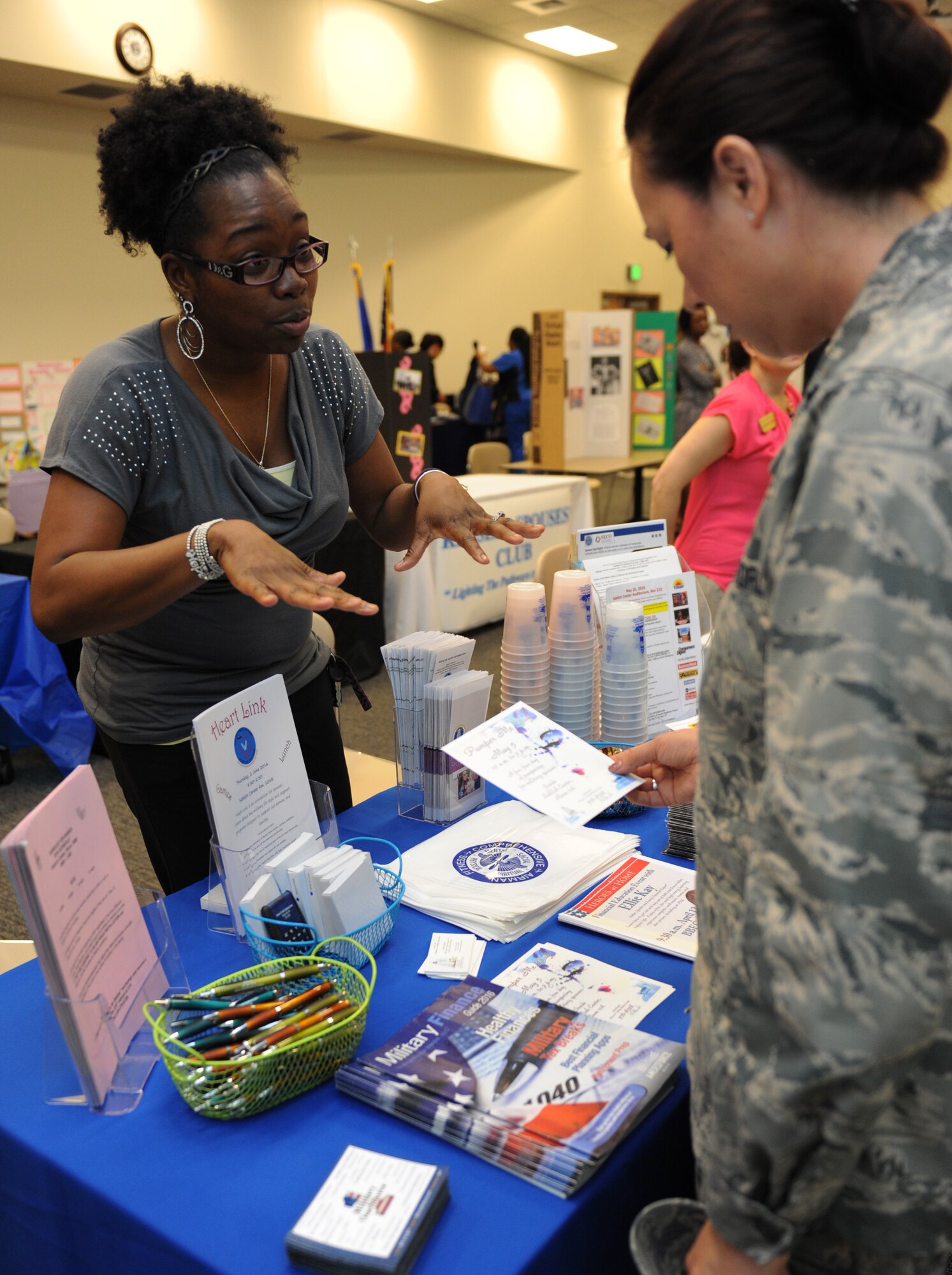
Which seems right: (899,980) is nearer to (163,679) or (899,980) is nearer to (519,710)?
(519,710)

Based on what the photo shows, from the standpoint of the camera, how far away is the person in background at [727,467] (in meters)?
2.62

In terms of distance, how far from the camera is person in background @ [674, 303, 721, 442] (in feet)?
25.7

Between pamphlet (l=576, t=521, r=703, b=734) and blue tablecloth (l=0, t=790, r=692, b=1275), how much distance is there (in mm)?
785

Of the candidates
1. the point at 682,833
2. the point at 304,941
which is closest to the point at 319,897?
the point at 304,941

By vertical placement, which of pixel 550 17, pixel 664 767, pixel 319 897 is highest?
pixel 550 17

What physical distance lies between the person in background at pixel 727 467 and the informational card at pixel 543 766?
1.28 metres

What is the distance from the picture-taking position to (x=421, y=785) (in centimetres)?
158

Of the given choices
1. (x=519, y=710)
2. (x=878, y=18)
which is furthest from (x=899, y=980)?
(x=519, y=710)

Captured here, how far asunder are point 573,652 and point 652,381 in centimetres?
648

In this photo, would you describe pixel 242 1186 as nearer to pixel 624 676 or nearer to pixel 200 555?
pixel 200 555

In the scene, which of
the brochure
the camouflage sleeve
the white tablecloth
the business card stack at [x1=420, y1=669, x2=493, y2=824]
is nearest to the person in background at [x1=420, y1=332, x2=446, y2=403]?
the white tablecloth

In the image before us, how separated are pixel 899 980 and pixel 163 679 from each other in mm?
1212

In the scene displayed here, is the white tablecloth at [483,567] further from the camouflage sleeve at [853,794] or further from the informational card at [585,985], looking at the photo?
the camouflage sleeve at [853,794]

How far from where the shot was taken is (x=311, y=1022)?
0.98 m
